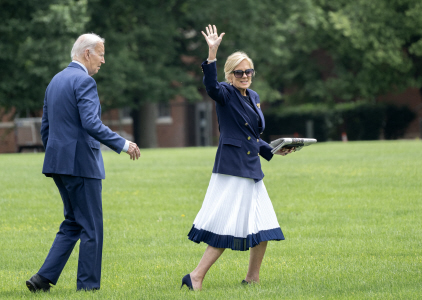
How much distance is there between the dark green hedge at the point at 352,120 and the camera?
38000mm

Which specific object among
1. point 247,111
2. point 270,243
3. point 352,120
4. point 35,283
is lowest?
point 270,243

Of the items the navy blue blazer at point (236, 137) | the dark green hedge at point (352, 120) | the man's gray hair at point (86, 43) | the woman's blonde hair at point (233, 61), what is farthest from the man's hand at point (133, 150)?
the dark green hedge at point (352, 120)

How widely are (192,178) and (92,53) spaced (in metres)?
9.72

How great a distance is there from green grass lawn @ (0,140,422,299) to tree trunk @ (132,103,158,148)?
18744 millimetres

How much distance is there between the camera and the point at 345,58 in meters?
39.7

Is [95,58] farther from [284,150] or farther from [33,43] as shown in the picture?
[33,43]

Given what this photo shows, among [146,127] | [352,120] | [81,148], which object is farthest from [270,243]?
[352,120]

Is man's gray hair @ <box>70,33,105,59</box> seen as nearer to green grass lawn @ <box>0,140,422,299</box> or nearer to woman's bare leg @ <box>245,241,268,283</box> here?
green grass lawn @ <box>0,140,422,299</box>

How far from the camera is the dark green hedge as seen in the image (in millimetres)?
38000

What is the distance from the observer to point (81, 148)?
16.6ft

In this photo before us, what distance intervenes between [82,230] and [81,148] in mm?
632

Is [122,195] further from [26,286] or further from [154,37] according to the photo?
[154,37]

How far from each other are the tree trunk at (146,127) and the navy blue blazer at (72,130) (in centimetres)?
2975

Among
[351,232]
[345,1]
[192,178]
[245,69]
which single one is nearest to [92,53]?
[245,69]
